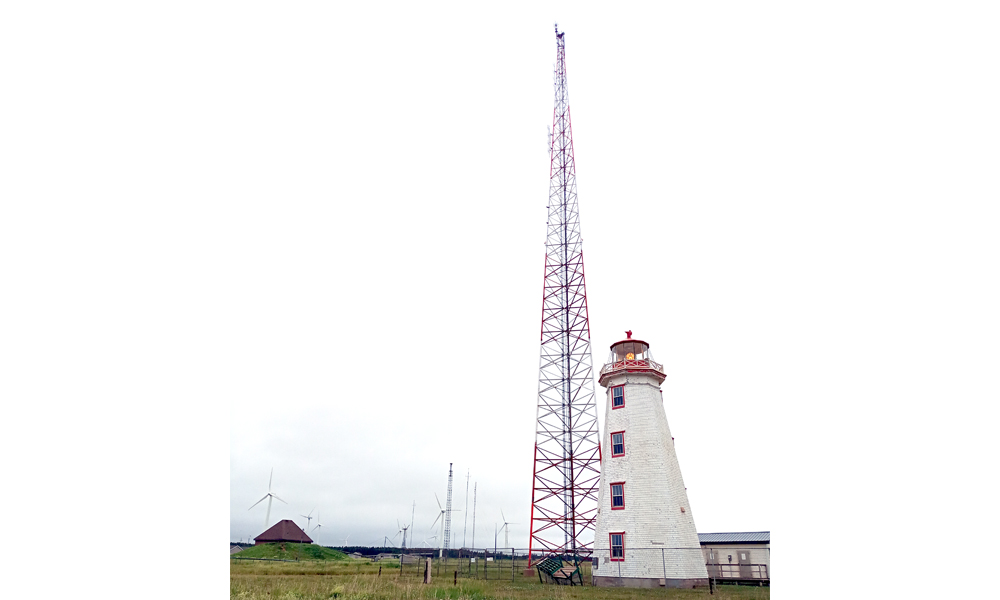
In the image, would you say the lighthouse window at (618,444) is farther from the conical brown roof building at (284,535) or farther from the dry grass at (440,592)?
the conical brown roof building at (284,535)

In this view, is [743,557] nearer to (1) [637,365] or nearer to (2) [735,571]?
(2) [735,571]

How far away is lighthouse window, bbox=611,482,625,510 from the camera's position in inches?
867

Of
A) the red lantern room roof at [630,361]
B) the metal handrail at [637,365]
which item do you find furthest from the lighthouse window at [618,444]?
the metal handrail at [637,365]

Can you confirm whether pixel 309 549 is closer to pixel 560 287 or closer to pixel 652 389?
pixel 560 287

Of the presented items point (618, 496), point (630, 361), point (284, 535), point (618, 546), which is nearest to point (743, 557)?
point (618, 546)

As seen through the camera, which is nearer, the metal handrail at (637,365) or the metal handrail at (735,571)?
the metal handrail at (735,571)

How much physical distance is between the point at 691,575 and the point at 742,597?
3.53 metres

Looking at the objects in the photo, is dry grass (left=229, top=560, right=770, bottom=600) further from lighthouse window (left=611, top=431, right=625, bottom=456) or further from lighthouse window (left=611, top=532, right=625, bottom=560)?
lighthouse window (left=611, top=431, right=625, bottom=456)

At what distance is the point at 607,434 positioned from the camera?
78.8ft

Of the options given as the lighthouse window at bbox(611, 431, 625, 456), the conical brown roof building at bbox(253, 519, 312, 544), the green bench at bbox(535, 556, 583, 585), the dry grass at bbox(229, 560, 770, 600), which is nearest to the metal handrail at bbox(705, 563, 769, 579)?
the dry grass at bbox(229, 560, 770, 600)

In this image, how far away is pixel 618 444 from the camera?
76.5 ft

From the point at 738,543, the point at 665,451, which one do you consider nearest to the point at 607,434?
the point at 665,451

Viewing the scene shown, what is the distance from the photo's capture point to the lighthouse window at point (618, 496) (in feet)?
72.2

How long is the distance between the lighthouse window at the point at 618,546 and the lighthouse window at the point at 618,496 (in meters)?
1.08
